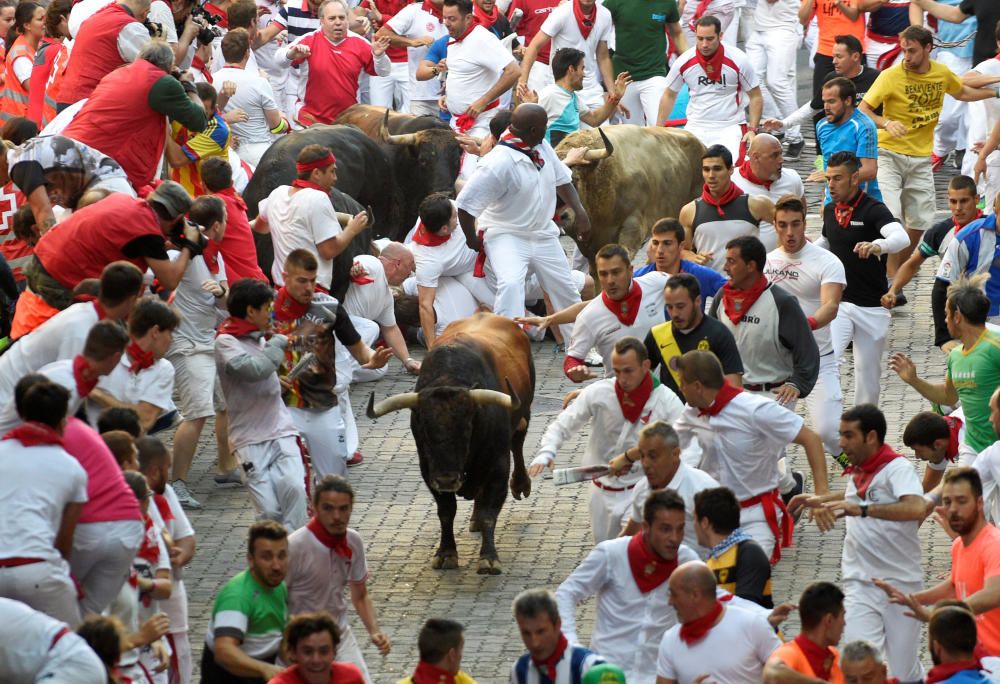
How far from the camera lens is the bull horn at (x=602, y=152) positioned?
1617cm

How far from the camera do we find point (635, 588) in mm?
8781

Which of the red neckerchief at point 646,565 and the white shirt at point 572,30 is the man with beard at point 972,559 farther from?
the white shirt at point 572,30

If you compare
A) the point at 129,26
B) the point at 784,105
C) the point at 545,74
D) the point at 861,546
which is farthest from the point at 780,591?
the point at 784,105

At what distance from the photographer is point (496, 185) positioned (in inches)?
567

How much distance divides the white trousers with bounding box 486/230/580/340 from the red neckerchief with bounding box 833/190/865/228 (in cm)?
238

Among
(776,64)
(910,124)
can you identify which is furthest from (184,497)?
(776,64)

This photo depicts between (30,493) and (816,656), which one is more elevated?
(30,493)

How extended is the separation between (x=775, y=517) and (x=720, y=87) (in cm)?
820

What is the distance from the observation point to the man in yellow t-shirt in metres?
16.3

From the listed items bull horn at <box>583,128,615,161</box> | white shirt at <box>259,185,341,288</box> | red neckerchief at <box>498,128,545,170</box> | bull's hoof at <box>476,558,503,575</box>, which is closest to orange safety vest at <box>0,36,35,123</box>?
white shirt at <box>259,185,341,288</box>

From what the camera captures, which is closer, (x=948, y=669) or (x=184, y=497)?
(x=948, y=669)

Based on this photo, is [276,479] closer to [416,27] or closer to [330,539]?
[330,539]

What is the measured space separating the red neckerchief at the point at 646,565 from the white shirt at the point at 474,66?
10630mm

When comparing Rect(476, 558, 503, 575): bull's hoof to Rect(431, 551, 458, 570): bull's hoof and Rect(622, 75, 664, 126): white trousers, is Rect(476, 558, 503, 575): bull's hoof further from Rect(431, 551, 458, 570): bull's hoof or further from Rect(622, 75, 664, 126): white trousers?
Rect(622, 75, 664, 126): white trousers
